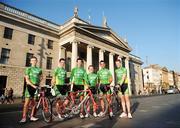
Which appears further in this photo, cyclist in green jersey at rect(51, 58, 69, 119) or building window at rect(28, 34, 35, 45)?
building window at rect(28, 34, 35, 45)

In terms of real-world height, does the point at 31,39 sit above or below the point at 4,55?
above

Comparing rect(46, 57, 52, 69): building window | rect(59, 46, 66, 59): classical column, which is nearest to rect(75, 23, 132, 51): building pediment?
rect(59, 46, 66, 59): classical column

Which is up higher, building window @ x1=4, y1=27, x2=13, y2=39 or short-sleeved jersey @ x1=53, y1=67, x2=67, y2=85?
building window @ x1=4, y1=27, x2=13, y2=39

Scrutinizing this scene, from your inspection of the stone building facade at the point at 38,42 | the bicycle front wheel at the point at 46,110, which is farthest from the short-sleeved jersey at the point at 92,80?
the stone building facade at the point at 38,42

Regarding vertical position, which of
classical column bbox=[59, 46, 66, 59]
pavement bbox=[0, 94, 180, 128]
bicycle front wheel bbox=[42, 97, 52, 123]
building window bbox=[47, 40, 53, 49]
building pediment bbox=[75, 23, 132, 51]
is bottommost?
pavement bbox=[0, 94, 180, 128]

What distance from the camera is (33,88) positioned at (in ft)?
19.8

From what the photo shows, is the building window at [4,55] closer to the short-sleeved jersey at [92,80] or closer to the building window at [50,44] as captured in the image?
the building window at [50,44]

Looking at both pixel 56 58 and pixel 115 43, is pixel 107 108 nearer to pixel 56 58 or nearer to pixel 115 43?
pixel 56 58

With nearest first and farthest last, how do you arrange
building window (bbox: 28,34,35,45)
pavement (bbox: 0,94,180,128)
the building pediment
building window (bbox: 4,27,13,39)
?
pavement (bbox: 0,94,180,128) < building window (bbox: 4,27,13,39) < building window (bbox: 28,34,35,45) < the building pediment

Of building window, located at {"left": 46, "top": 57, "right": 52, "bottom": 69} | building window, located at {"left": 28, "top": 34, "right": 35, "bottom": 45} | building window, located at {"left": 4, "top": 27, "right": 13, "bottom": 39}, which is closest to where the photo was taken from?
building window, located at {"left": 4, "top": 27, "right": 13, "bottom": 39}

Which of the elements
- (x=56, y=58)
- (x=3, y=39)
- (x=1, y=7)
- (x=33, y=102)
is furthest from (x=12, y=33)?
(x=33, y=102)

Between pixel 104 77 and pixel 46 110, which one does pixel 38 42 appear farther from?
pixel 46 110

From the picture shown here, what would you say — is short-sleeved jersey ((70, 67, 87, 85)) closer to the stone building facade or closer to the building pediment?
the stone building facade

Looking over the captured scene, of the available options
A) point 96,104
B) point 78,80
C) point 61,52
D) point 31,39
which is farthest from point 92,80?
point 61,52
